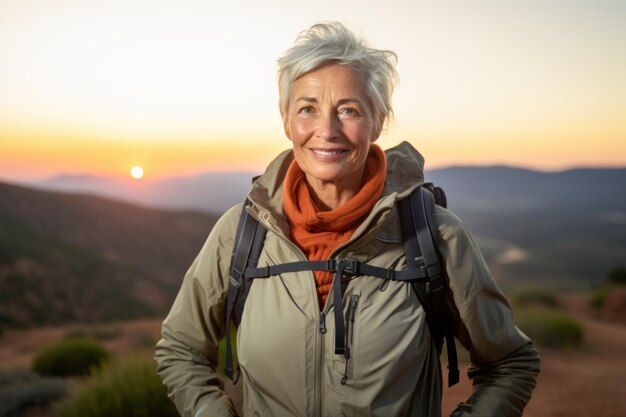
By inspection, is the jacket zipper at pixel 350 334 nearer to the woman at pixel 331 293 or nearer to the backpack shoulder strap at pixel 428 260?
the woman at pixel 331 293

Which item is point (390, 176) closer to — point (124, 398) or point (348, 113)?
point (348, 113)

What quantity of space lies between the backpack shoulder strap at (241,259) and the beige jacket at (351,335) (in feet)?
0.15

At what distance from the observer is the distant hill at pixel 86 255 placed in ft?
88.1

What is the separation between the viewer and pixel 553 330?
11.1 m

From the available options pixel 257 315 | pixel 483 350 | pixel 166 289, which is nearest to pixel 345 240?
pixel 257 315

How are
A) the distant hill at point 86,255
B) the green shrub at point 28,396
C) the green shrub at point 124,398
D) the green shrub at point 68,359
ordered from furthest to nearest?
the distant hill at point 86,255 < the green shrub at point 68,359 < the green shrub at point 28,396 < the green shrub at point 124,398

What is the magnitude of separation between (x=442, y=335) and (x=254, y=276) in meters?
0.78

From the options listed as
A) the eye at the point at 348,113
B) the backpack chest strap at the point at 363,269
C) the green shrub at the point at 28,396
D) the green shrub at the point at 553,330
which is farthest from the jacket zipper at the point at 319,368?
the green shrub at the point at 553,330

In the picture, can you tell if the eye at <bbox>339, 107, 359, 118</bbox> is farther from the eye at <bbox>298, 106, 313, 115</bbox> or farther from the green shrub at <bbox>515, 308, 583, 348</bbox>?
the green shrub at <bbox>515, 308, 583, 348</bbox>

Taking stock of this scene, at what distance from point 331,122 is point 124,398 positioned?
4824 millimetres

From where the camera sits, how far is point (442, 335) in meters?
2.35

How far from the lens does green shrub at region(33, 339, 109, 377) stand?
9.86 meters

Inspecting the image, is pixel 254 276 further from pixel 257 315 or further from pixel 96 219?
pixel 96 219

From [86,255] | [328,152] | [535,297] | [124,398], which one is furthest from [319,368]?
[86,255]
